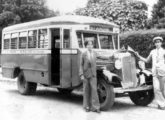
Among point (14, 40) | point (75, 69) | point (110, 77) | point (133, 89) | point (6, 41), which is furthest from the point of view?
point (6, 41)

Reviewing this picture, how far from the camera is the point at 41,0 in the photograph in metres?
46.4

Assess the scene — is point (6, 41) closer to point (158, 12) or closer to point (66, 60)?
point (66, 60)

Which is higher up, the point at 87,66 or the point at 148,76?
the point at 87,66

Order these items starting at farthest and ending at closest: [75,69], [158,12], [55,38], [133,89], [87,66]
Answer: [158,12]
[55,38]
[75,69]
[133,89]
[87,66]

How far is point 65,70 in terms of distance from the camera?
10.8 metres

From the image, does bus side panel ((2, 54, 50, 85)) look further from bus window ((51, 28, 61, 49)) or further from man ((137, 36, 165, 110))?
man ((137, 36, 165, 110))

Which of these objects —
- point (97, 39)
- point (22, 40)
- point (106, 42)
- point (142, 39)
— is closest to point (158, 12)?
point (142, 39)

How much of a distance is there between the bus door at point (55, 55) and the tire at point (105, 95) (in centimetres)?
219

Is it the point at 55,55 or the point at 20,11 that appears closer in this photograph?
the point at 55,55

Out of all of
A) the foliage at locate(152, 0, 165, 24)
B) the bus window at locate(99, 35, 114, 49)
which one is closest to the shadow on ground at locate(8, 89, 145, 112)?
the bus window at locate(99, 35, 114, 49)

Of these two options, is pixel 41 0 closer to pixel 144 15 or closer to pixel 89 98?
pixel 144 15

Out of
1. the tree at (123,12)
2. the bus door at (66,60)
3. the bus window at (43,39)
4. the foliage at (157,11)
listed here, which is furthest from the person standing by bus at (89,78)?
the tree at (123,12)

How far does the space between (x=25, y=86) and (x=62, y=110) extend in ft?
12.8

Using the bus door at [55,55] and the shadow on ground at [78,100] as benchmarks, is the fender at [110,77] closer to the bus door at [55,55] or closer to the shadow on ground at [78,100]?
the shadow on ground at [78,100]
